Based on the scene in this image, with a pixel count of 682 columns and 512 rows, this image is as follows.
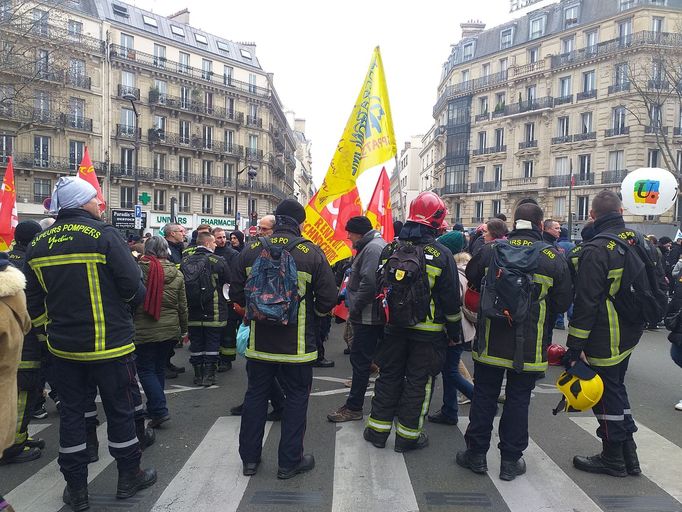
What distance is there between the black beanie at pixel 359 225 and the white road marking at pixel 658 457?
2.83 metres

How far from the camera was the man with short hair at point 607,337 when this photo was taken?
3.78 m

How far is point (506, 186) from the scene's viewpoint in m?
42.6

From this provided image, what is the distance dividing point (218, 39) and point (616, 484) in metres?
51.0

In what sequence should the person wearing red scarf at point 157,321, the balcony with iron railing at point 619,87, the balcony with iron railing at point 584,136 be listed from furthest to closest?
1. the balcony with iron railing at point 584,136
2. the balcony with iron railing at point 619,87
3. the person wearing red scarf at point 157,321

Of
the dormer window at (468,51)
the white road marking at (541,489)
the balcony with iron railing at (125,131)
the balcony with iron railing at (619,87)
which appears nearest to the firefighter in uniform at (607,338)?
the white road marking at (541,489)

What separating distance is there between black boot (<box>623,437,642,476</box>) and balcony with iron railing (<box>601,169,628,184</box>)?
37.1 metres

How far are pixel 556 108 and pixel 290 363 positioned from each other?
41.9 m

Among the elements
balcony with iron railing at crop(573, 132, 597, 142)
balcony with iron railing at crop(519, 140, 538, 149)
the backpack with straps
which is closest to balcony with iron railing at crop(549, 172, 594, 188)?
balcony with iron railing at crop(573, 132, 597, 142)

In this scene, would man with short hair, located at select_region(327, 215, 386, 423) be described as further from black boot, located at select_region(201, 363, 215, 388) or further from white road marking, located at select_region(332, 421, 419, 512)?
black boot, located at select_region(201, 363, 215, 388)

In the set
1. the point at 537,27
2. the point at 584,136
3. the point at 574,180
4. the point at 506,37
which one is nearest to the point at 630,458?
the point at 574,180

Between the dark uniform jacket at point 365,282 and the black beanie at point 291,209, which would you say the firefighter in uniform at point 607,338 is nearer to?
the dark uniform jacket at point 365,282

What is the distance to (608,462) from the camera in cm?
391

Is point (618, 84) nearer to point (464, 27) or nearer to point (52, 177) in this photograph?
point (464, 27)

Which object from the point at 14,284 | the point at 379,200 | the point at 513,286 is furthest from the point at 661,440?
the point at 14,284
